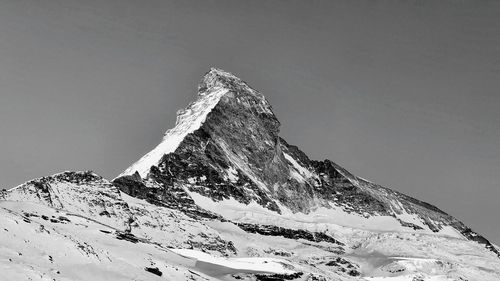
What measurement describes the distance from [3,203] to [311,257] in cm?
12321

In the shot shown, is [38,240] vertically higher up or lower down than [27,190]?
lower down

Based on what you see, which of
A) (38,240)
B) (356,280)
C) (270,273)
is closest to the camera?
(38,240)

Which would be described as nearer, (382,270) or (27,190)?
Answer: (27,190)

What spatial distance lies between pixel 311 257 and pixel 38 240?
501 ft

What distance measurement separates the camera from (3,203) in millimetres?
84938


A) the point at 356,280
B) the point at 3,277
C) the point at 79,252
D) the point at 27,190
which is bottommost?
the point at 3,277

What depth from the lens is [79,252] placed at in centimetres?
4616

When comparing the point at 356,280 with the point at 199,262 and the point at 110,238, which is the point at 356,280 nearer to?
the point at 199,262

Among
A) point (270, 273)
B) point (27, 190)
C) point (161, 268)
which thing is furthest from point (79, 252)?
point (27, 190)

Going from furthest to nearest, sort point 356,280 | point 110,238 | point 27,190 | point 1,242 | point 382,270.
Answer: point 382,270, point 27,190, point 356,280, point 110,238, point 1,242

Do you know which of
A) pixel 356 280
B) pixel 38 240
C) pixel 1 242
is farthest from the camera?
pixel 356 280

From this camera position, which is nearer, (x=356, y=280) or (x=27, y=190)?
(x=356, y=280)

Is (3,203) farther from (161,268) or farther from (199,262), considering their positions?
(161,268)

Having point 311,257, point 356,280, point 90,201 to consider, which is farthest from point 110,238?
point 311,257
